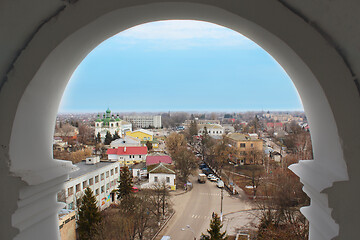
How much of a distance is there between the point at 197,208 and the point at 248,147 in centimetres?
1191

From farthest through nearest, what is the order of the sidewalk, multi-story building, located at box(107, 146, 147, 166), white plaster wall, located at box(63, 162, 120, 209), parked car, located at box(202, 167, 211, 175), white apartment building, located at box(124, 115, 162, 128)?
white apartment building, located at box(124, 115, 162, 128) → multi-story building, located at box(107, 146, 147, 166) → parked car, located at box(202, 167, 211, 175) → white plaster wall, located at box(63, 162, 120, 209) → the sidewalk

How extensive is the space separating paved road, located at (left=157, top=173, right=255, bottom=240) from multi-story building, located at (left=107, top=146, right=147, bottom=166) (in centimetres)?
694

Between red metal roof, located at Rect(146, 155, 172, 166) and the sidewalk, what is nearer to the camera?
the sidewalk

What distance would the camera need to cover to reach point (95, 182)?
13.2 meters

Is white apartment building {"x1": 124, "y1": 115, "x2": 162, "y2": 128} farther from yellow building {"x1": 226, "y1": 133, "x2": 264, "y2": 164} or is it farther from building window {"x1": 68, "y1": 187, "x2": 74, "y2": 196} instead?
building window {"x1": 68, "y1": 187, "x2": 74, "y2": 196}

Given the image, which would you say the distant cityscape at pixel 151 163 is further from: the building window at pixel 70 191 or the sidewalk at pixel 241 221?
the sidewalk at pixel 241 221

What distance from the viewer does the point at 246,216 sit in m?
12.5

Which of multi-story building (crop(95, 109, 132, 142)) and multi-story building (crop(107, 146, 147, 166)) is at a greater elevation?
multi-story building (crop(95, 109, 132, 142))

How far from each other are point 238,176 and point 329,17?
65.6ft

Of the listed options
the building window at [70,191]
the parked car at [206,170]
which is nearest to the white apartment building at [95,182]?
the building window at [70,191]

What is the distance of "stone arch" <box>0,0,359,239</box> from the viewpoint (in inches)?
35.4

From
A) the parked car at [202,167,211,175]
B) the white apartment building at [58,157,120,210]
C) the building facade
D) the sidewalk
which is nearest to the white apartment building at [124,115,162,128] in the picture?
the parked car at [202,167,211,175]

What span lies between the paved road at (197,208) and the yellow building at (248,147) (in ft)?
20.6

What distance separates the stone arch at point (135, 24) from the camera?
90 cm
